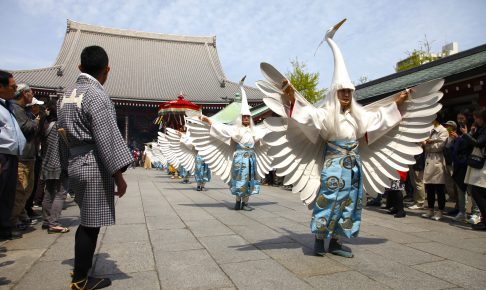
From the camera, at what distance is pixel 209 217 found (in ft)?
18.6

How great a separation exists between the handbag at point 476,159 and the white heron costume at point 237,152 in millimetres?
3347

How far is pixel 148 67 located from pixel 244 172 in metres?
25.6

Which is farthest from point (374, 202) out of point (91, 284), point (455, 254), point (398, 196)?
point (91, 284)

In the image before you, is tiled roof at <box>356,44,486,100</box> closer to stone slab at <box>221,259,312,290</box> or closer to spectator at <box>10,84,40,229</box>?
stone slab at <box>221,259,312,290</box>

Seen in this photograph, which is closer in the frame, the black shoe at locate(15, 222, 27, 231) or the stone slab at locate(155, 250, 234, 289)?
the stone slab at locate(155, 250, 234, 289)

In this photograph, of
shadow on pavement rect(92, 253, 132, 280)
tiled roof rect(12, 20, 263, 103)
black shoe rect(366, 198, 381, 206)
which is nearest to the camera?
shadow on pavement rect(92, 253, 132, 280)

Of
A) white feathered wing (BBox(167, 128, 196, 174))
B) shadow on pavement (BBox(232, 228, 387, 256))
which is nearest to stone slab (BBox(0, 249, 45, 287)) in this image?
shadow on pavement (BBox(232, 228, 387, 256))

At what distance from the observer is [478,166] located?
15.6 feet

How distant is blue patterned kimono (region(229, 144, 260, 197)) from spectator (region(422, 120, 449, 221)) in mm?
2947

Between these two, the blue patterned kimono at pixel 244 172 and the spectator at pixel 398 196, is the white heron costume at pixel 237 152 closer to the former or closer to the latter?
the blue patterned kimono at pixel 244 172

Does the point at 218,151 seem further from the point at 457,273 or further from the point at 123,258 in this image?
the point at 457,273

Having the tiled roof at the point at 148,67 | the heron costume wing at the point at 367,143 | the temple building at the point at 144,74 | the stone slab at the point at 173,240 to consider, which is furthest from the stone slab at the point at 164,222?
the tiled roof at the point at 148,67

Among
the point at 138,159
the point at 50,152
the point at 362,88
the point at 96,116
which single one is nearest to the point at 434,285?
the point at 96,116

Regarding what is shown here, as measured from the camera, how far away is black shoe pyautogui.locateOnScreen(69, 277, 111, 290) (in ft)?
8.20
